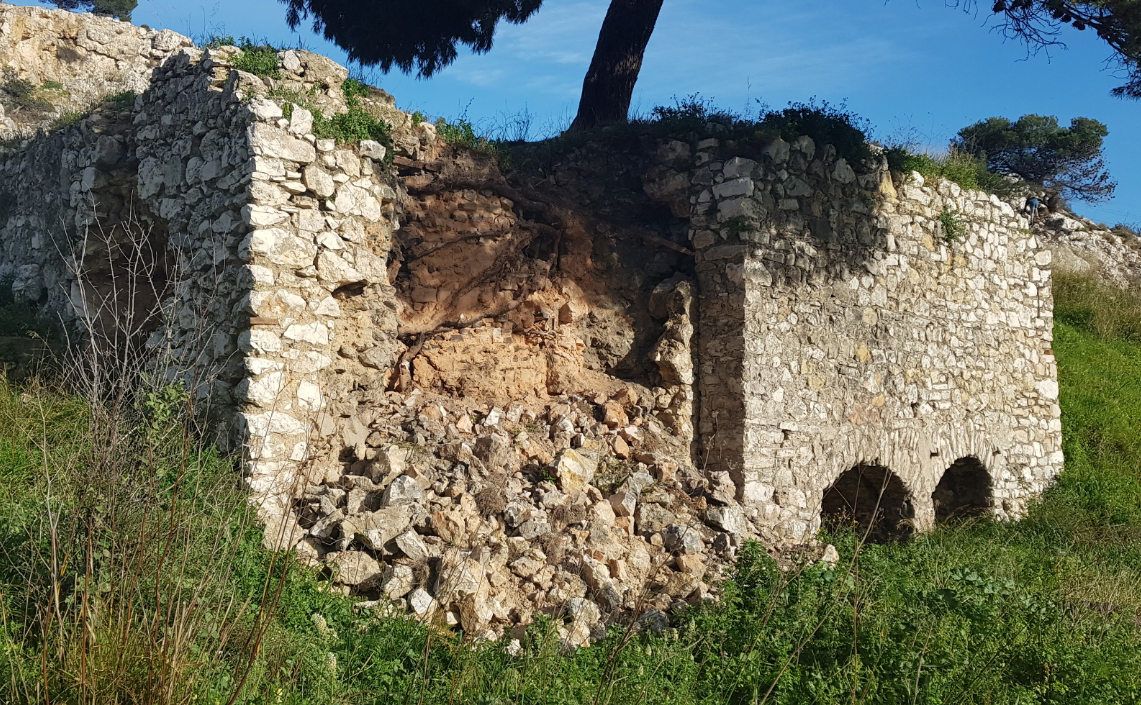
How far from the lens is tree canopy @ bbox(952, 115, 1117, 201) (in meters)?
24.9

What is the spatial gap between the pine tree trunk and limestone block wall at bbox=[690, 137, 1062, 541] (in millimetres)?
2632

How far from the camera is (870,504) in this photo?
9.44 meters

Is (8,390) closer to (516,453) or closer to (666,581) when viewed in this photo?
(516,453)

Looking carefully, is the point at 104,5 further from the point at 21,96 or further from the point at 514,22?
the point at 514,22

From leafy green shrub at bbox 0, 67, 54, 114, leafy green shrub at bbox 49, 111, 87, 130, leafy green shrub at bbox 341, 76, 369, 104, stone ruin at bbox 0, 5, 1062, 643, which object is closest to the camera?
stone ruin at bbox 0, 5, 1062, 643

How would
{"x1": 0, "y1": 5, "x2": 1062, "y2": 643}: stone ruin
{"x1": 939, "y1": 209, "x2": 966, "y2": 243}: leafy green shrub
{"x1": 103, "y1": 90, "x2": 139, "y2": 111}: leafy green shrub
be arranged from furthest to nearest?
{"x1": 939, "y1": 209, "x2": 966, "y2": 243}: leafy green shrub < {"x1": 103, "y1": 90, "x2": 139, "y2": 111}: leafy green shrub < {"x1": 0, "y1": 5, "x2": 1062, "y2": 643}: stone ruin

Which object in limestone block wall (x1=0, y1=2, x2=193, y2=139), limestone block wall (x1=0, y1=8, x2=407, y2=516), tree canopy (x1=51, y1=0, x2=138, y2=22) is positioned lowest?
limestone block wall (x1=0, y1=8, x2=407, y2=516)

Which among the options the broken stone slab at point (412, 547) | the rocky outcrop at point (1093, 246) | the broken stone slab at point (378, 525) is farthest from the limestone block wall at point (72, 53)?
the rocky outcrop at point (1093, 246)

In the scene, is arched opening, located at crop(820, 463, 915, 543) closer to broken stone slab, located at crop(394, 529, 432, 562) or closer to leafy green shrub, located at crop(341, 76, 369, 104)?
broken stone slab, located at crop(394, 529, 432, 562)

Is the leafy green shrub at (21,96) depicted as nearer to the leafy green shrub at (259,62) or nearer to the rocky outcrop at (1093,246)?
the leafy green shrub at (259,62)

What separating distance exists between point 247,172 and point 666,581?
3.95 meters

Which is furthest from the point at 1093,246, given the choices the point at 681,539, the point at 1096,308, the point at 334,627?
the point at 334,627

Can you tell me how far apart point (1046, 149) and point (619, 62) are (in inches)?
773

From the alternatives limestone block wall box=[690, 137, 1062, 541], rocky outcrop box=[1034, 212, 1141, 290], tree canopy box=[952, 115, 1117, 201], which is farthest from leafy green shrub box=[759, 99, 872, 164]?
tree canopy box=[952, 115, 1117, 201]
